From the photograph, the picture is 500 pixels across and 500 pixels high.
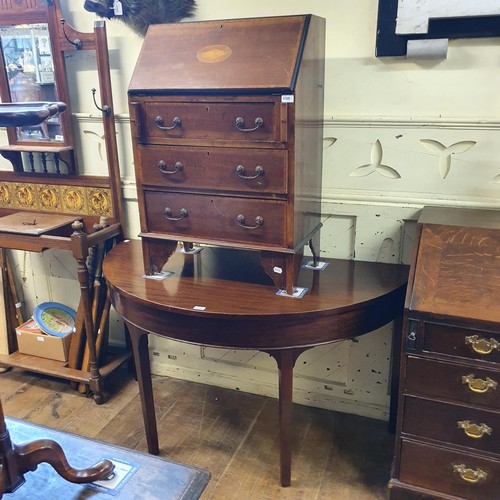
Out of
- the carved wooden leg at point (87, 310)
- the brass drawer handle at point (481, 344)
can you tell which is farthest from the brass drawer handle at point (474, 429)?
the carved wooden leg at point (87, 310)

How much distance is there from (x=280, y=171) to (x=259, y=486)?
1115 mm

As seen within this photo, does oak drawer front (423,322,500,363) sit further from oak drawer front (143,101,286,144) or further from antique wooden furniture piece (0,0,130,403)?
antique wooden furniture piece (0,0,130,403)

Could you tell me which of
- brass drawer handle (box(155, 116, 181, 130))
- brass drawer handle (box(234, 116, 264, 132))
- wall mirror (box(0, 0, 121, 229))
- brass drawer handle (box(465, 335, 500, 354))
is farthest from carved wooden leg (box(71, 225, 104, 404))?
brass drawer handle (box(465, 335, 500, 354))

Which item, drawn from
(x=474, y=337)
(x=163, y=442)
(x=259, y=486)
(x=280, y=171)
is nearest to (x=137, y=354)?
(x=163, y=442)

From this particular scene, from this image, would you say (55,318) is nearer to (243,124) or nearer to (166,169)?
(166,169)

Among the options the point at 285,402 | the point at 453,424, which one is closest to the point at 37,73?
the point at 285,402

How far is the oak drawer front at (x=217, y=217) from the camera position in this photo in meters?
1.53

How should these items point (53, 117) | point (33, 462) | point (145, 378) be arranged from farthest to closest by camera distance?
point (53, 117) → point (145, 378) → point (33, 462)

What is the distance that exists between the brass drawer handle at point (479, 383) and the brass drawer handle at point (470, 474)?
259mm

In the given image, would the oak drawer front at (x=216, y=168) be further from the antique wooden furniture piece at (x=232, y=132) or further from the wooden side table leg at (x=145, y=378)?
the wooden side table leg at (x=145, y=378)

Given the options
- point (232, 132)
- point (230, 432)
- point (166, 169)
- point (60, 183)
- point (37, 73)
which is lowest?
point (230, 432)

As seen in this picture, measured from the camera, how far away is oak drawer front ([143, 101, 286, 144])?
1434 millimetres

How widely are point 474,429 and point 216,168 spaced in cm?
106

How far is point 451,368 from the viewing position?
1.41 metres
